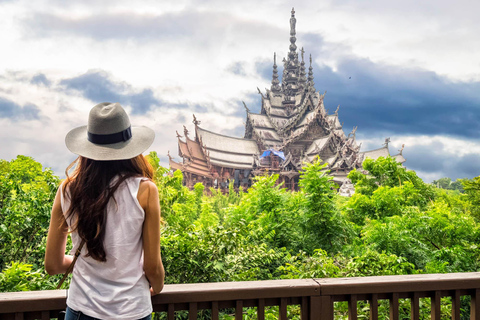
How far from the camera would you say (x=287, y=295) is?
5.80 feet

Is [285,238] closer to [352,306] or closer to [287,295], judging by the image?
[352,306]

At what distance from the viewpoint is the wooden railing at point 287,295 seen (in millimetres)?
1597

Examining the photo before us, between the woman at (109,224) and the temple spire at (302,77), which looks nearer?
the woman at (109,224)

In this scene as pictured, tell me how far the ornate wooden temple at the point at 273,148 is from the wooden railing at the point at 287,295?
23243 millimetres

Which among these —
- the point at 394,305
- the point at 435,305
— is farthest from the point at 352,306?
the point at 435,305

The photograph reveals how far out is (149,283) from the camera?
145cm

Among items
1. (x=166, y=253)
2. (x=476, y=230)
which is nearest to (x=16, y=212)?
(x=166, y=253)

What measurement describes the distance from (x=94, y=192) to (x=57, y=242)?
10.9 inches

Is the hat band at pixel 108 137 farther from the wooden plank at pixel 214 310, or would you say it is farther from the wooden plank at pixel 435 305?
the wooden plank at pixel 435 305

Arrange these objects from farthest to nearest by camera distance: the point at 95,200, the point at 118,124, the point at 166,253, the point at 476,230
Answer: the point at 476,230 → the point at 166,253 → the point at 118,124 → the point at 95,200

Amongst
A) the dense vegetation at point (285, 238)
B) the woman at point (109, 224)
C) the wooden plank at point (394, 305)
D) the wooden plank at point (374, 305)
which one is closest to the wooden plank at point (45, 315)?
the woman at point (109, 224)

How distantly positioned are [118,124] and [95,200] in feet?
1.04

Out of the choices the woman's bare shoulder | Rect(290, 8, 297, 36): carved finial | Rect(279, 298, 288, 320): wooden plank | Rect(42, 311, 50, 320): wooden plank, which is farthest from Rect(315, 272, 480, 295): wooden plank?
Rect(290, 8, 297, 36): carved finial

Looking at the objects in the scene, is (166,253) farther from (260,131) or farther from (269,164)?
(260,131)
